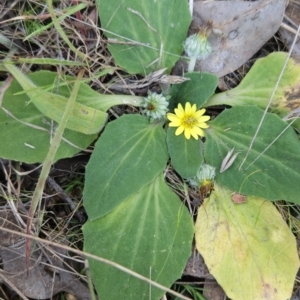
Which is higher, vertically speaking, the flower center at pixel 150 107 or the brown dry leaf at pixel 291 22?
the brown dry leaf at pixel 291 22

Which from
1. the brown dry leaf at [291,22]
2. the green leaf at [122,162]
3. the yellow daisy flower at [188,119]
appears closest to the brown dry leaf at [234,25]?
the brown dry leaf at [291,22]

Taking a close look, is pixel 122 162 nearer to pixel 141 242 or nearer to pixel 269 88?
pixel 141 242

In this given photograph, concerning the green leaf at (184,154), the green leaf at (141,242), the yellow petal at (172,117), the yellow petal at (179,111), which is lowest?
the green leaf at (141,242)

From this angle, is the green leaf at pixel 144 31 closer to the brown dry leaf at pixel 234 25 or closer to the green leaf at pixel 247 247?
the brown dry leaf at pixel 234 25

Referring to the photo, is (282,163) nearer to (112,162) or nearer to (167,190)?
(167,190)

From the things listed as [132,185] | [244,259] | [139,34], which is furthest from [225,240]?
[139,34]
